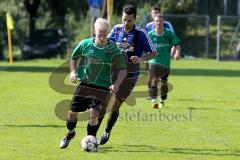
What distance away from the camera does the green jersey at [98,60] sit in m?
9.97

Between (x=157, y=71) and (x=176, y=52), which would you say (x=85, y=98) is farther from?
(x=157, y=71)

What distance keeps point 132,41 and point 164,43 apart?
493 centimetres

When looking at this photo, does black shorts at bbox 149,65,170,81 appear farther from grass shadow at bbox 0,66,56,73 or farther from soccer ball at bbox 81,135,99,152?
grass shadow at bbox 0,66,56,73

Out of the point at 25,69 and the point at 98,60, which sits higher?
the point at 98,60

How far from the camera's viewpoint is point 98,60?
9992 mm

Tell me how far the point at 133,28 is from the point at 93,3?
14430 millimetres

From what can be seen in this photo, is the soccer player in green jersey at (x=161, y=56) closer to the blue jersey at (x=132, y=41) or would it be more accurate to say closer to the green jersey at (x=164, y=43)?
the green jersey at (x=164, y=43)

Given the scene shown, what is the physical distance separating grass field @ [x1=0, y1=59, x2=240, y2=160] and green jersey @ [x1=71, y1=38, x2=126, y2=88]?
1022mm


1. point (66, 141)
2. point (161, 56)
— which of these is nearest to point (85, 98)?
point (66, 141)

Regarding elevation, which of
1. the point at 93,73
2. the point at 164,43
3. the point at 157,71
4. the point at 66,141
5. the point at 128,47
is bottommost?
the point at 157,71

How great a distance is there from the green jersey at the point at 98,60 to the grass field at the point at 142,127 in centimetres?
102

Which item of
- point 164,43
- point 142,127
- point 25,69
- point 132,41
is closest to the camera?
point 132,41

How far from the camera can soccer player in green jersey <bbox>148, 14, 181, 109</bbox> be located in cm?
1579

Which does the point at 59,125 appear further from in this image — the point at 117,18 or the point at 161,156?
the point at 117,18
